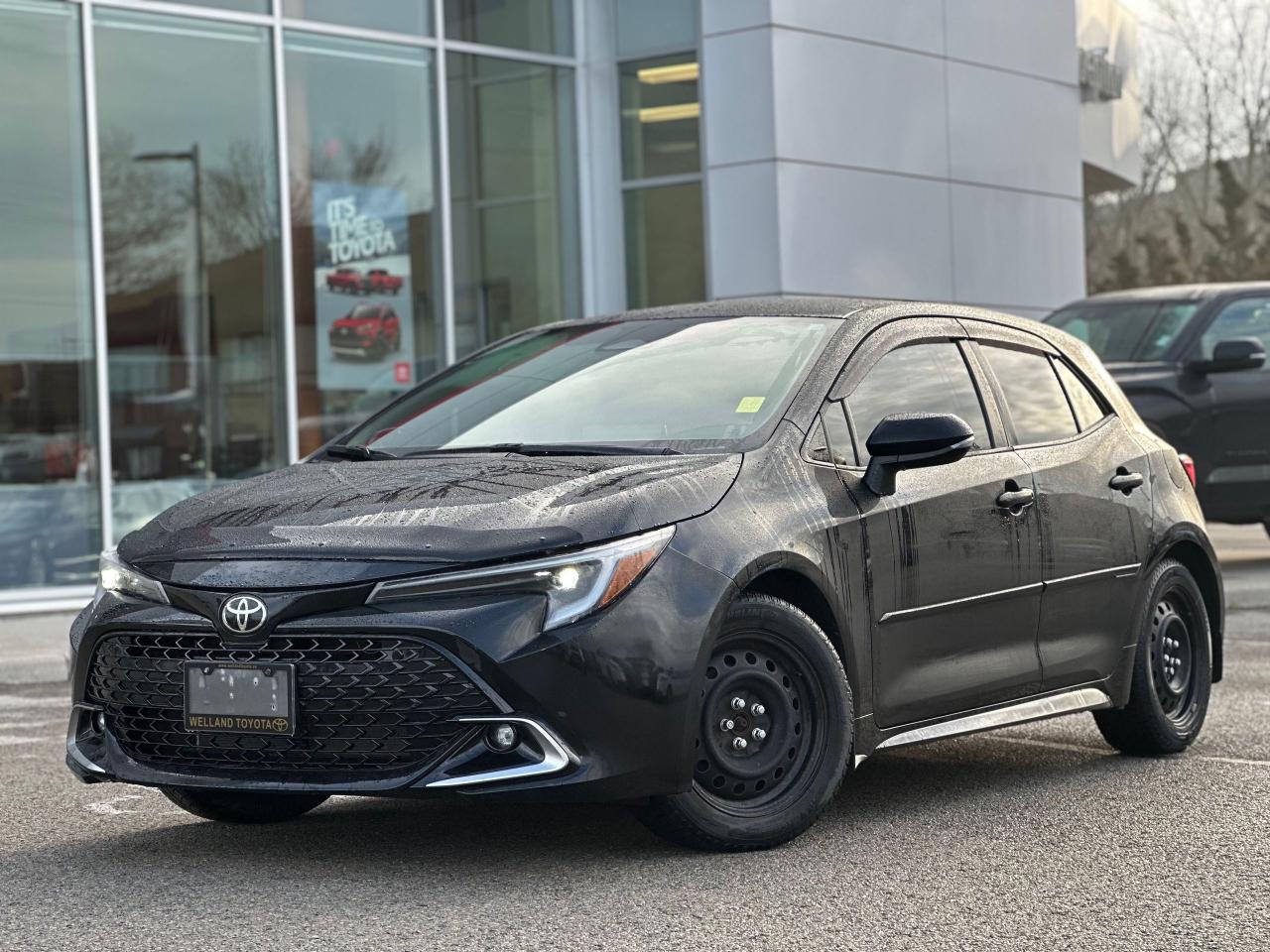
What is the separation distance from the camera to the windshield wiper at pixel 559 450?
546 cm

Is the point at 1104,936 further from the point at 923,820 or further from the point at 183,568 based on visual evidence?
the point at 183,568

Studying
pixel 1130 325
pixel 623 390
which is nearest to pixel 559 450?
pixel 623 390

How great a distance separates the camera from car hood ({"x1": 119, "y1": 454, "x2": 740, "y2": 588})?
15.8ft

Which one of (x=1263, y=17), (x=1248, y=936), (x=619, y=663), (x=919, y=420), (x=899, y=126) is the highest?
(x=1263, y=17)

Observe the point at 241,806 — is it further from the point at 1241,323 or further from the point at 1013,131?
the point at 1013,131

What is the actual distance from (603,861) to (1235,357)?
9643 mm

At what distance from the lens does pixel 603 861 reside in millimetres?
5117

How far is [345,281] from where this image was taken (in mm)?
16312

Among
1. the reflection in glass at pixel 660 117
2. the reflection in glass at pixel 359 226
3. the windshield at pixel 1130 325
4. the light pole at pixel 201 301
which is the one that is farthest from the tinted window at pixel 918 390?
the reflection in glass at pixel 660 117

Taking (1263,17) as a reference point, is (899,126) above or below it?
below

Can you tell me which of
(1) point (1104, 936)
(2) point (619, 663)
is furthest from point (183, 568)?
(1) point (1104, 936)

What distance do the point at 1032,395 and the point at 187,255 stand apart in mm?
9719

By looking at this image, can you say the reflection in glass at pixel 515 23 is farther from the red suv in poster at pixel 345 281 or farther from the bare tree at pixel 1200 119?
the bare tree at pixel 1200 119

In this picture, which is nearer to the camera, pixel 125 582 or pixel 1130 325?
pixel 125 582
